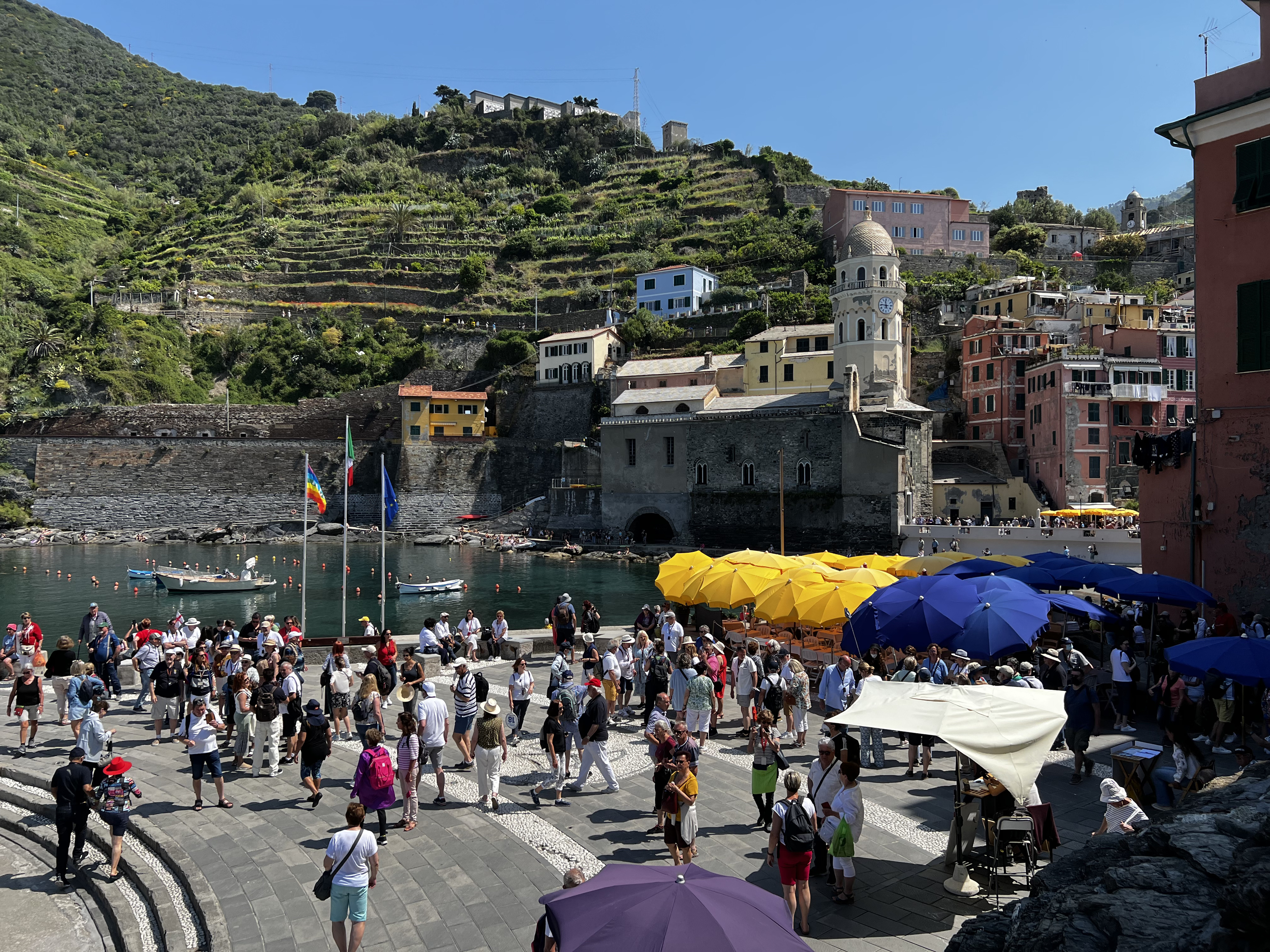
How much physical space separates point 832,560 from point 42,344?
63.2m

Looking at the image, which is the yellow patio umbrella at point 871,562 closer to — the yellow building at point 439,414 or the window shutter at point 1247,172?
the window shutter at point 1247,172

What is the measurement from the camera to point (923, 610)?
38.3 feet

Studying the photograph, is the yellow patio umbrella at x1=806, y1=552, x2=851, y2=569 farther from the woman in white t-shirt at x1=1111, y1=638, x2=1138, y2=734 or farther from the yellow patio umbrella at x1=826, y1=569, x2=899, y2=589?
the woman in white t-shirt at x1=1111, y1=638, x2=1138, y2=734

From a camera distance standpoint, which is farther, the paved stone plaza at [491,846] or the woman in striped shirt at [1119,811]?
the paved stone plaza at [491,846]

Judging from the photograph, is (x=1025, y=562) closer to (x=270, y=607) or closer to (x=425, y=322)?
(x=270, y=607)

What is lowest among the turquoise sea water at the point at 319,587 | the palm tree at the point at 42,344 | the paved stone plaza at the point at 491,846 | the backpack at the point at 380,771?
the turquoise sea water at the point at 319,587

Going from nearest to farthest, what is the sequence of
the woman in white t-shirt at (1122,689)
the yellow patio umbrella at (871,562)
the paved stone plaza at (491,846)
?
the paved stone plaza at (491,846)
the woman in white t-shirt at (1122,689)
the yellow patio umbrella at (871,562)

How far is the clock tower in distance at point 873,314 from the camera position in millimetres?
45406

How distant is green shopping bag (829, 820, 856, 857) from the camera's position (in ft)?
22.1

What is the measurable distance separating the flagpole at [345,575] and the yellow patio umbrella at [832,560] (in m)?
10.4

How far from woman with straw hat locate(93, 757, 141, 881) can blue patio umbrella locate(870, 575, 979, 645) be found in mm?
9111

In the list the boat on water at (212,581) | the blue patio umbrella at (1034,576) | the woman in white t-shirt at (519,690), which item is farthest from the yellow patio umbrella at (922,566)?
the boat on water at (212,581)

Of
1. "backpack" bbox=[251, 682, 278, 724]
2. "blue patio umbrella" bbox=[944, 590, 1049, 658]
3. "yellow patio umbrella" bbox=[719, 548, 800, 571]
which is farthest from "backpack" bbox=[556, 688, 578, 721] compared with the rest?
"yellow patio umbrella" bbox=[719, 548, 800, 571]

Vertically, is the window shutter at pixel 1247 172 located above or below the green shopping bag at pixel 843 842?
above
